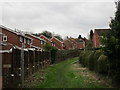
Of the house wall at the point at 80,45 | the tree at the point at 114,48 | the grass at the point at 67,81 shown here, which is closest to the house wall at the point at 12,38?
the grass at the point at 67,81

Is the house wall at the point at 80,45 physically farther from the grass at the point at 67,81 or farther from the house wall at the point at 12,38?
the grass at the point at 67,81

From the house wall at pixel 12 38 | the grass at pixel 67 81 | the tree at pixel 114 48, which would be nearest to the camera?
the tree at pixel 114 48

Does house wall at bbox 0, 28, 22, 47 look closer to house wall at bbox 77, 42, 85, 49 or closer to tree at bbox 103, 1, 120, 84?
tree at bbox 103, 1, 120, 84

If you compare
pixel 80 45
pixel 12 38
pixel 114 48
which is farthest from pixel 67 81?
pixel 80 45

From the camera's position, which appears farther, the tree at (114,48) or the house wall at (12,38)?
the house wall at (12,38)

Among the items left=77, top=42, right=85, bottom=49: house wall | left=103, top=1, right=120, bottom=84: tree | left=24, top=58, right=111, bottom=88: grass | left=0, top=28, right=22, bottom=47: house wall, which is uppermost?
left=77, top=42, right=85, bottom=49: house wall

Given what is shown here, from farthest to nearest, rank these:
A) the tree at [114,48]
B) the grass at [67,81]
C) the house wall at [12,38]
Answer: the house wall at [12,38] → the grass at [67,81] → the tree at [114,48]

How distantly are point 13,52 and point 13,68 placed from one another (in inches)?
35.6

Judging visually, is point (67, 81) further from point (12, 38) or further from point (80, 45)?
point (80, 45)

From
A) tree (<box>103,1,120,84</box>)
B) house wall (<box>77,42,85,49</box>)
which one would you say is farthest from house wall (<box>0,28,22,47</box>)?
house wall (<box>77,42,85,49</box>)

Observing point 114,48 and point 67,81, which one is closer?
point 114,48

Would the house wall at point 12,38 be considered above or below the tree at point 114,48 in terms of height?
above

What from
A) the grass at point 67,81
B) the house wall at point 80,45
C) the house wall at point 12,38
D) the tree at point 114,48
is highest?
the house wall at point 80,45

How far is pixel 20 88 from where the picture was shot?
11.7m
